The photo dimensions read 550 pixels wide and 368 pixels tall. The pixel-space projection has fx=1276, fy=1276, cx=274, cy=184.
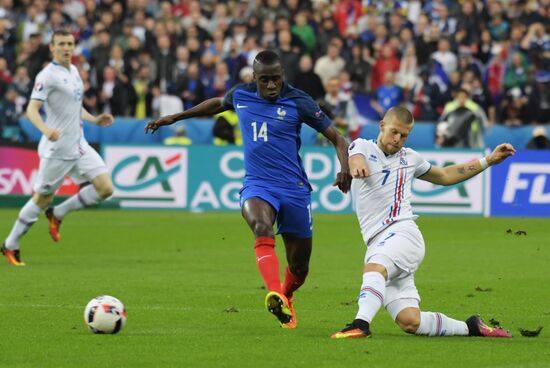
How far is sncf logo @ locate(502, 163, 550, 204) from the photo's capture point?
72.0 feet

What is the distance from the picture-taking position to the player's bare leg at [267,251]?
9383mm

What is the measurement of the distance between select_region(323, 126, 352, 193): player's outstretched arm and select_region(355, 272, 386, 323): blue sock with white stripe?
0.90 meters

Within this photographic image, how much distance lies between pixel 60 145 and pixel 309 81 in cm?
1099

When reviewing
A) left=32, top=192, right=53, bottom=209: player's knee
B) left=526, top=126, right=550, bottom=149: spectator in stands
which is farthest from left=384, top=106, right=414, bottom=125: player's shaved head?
left=526, top=126, right=550, bottom=149: spectator in stands

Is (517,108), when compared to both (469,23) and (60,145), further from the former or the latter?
(60,145)

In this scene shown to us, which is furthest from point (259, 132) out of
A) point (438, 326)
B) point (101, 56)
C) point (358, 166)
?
point (101, 56)

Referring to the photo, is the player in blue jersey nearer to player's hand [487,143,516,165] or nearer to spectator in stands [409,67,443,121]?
player's hand [487,143,516,165]

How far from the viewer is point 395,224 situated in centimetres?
936

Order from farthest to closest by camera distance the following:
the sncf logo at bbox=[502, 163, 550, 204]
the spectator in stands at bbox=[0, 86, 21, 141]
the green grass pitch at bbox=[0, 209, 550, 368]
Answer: the spectator in stands at bbox=[0, 86, 21, 141]
the sncf logo at bbox=[502, 163, 550, 204]
the green grass pitch at bbox=[0, 209, 550, 368]

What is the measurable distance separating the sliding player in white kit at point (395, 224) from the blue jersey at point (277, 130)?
0.90 m

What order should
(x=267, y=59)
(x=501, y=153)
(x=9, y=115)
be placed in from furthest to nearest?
1. (x=9, y=115)
2. (x=267, y=59)
3. (x=501, y=153)

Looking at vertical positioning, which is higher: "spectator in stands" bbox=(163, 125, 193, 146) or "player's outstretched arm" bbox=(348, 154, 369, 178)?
"player's outstretched arm" bbox=(348, 154, 369, 178)

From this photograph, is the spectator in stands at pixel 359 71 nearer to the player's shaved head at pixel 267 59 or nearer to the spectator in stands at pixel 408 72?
the spectator in stands at pixel 408 72

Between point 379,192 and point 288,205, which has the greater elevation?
point 379,192
